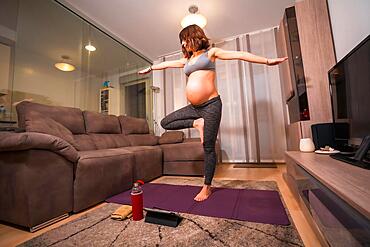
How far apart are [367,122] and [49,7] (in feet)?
11.8

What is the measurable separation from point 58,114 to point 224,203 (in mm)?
1880

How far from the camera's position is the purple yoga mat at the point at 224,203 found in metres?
1.06

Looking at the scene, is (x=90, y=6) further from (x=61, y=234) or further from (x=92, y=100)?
(x=61, y=234)

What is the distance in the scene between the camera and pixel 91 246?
31.8 inches

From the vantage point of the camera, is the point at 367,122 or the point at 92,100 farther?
the point at 92,100

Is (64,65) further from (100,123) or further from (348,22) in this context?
(348,22)

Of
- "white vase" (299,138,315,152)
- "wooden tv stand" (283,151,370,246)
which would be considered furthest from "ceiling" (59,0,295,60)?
"wooden tv stand" (283,151,370,246)

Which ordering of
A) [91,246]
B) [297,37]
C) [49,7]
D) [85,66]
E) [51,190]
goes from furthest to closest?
[85,66]
[49,7]
[297,37]
[51,190]
[91,246]

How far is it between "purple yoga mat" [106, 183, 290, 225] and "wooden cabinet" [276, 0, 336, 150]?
815mm

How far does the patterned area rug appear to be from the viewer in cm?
81

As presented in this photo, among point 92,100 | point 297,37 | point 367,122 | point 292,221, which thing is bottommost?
point 292,221

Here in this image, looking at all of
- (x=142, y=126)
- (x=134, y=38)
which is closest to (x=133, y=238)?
(x=142, y=126)

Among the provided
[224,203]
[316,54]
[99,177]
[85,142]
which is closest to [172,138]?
[85,142]

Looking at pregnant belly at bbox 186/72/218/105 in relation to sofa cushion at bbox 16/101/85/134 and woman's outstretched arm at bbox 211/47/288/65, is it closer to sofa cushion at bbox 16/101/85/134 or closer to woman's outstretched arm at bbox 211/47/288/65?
woman's outstretched arm at bbox 211/47/288/65
